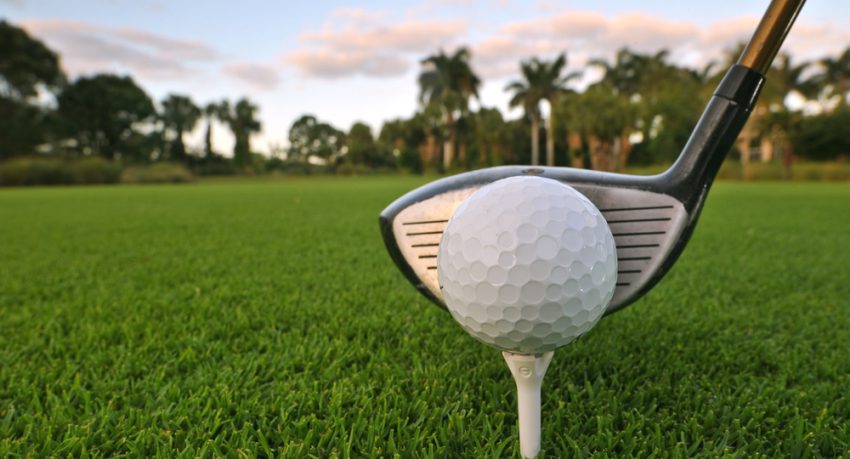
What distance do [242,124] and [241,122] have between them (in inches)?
9.6

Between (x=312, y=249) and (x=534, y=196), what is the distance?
328 centimetres

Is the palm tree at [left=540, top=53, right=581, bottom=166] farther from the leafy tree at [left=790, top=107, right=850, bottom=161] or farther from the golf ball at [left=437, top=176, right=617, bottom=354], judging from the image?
the golf ball at [left=437, top=176, right=617, bottom=354]

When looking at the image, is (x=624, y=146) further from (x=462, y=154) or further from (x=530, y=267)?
(x=530, y=267)

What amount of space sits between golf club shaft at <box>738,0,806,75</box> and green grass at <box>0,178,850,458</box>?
870 mm

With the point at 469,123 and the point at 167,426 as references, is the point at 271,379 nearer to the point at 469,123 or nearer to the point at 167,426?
the point at 167,426

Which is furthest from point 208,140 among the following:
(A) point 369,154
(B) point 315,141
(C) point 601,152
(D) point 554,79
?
(C) point 601,152

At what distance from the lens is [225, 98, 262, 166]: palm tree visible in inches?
2089

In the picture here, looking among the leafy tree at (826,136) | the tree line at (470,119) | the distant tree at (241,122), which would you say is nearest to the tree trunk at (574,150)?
the tree line at (470,119)

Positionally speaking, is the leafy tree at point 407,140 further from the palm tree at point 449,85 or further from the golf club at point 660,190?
the golf club at point 660,190

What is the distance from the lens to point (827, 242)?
4.55 m

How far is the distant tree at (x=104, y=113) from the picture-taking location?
148 ft

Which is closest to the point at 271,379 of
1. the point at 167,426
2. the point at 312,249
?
the point at 167,426

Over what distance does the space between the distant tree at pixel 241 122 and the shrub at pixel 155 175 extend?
70.5ft

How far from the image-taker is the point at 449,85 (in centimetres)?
4019
